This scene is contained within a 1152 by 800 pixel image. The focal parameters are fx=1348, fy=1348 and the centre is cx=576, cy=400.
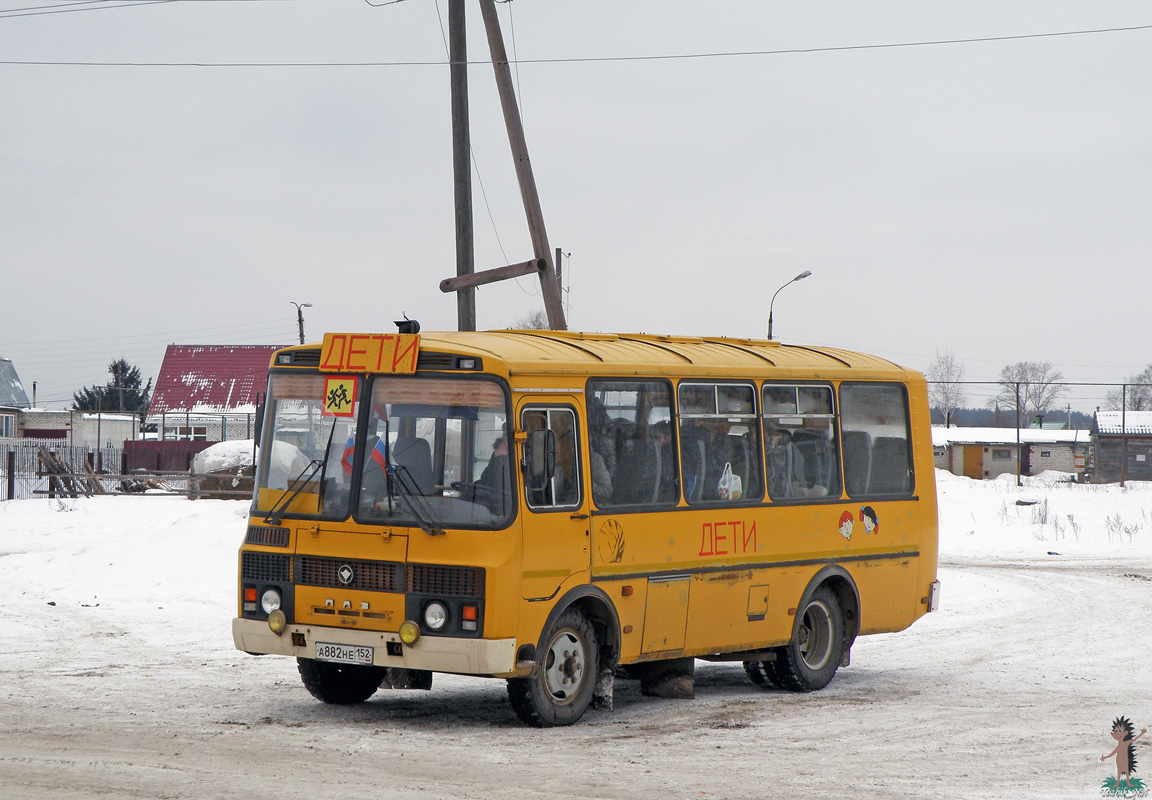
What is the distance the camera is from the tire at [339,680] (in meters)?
10.1

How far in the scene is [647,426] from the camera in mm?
10344

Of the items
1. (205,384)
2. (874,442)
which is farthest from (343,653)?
(205,384)

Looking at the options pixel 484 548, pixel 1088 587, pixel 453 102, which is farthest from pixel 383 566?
pixel 1088 587

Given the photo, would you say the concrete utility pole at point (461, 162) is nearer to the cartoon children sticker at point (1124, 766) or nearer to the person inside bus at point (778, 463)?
the person inside bus at point (778, 463)

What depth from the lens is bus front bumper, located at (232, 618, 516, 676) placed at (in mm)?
8719

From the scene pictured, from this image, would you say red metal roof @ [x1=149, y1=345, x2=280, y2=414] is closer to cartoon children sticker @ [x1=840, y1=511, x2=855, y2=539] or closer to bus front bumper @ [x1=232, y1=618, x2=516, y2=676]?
cartoon children sticker @ [x1=840, y1=511, x2=855, y2=539]

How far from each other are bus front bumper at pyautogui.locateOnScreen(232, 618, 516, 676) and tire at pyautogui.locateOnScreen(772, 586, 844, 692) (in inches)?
147

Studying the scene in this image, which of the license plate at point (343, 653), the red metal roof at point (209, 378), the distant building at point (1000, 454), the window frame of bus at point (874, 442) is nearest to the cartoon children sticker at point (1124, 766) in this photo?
the license plate at point (343, 653)

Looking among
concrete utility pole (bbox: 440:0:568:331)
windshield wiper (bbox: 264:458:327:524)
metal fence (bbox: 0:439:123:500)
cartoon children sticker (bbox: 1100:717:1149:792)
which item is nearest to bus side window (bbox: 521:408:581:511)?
windshield wiper (bbox: 264:458:327:524)

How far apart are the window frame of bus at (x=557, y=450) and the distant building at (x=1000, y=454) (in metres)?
68.0

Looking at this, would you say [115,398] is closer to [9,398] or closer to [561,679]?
[9,398]

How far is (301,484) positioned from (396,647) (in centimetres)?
140

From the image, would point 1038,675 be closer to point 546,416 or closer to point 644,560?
point 644,560

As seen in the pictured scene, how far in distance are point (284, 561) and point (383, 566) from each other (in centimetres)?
86
